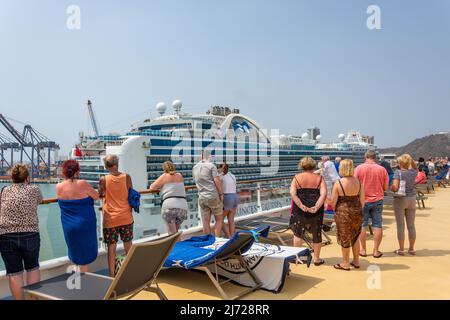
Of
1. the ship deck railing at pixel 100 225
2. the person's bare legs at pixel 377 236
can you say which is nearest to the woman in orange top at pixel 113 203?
the ship deck railing at pixel 100 225

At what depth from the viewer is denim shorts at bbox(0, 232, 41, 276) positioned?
283 centimetres

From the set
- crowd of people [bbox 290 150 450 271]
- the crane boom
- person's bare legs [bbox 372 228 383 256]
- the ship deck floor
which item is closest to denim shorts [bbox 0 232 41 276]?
the ship deck floor

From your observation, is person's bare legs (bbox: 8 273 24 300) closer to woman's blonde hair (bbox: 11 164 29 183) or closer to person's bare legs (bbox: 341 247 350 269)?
woman's blonde hair (bbox: 11 164 29 183)

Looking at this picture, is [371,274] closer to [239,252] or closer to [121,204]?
[239,252]

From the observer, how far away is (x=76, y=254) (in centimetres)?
319

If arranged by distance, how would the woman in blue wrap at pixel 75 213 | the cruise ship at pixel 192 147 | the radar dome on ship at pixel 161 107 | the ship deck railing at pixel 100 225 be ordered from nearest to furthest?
the woman in blue wrap at pixel 75 213
the ship deck railing at pixel 100 225
the cruise ship at pixel 192 147
the radar dome on ship at pixel 161 107

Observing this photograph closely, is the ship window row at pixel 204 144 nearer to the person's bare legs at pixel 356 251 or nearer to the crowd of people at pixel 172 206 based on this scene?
the crowd of people at pixel 172 206

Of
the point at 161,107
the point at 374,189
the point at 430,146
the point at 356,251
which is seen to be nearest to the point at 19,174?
the point at 356,251

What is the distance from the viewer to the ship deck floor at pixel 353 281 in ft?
10.8

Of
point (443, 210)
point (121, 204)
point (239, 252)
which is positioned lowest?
point (443, 210)

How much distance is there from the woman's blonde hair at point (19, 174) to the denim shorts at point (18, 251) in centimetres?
44
